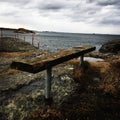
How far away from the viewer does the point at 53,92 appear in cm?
762

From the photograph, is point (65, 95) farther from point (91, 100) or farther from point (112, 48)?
point (112, 48)

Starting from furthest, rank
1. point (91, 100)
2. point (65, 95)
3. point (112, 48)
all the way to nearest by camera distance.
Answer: point (112, 48) → point (65, 95) → point (91, 100)

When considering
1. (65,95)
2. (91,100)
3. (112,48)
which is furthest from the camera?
(112,48)

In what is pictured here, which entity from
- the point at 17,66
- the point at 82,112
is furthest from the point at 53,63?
the point at 82,112

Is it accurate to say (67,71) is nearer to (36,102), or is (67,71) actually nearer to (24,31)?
(36,102)

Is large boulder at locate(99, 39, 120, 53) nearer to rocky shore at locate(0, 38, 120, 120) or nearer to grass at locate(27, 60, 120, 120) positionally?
rocky shore at locate(0, 38, 120, 120)

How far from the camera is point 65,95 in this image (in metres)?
7.46

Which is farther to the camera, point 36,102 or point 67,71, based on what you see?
point 67,71

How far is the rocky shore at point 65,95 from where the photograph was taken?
611 centimetres

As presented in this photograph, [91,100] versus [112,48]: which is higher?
[112,48]

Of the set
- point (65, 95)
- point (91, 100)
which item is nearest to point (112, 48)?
point (65, 95)

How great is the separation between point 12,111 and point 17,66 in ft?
5.00

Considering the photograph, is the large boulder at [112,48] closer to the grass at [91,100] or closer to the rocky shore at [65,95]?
the rocky shore at [65,95]

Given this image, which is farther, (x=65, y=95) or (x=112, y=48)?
(x=112, y=48)
